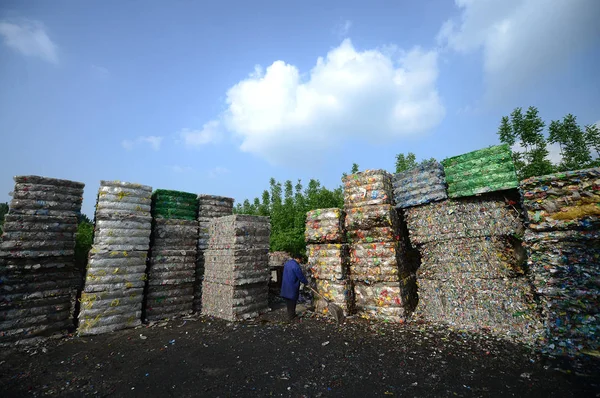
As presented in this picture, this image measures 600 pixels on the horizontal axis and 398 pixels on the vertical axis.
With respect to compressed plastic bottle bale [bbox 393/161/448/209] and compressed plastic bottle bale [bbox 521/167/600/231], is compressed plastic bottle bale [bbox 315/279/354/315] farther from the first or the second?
compressed plastic bottle bale [bbox 521/167/600/231]

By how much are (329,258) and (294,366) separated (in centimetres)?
310

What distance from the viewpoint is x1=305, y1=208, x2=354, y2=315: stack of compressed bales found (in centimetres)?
652

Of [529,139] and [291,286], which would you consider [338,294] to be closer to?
[291,286]

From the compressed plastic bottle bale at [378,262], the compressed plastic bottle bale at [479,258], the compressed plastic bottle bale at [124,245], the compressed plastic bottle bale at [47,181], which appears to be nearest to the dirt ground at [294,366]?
the compressed plastic bottle bale at [378,262]

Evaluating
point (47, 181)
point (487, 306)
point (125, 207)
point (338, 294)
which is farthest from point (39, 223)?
point (487, 306)

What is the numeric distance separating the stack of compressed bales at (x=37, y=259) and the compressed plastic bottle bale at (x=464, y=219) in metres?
8.23

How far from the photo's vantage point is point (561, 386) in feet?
10.4

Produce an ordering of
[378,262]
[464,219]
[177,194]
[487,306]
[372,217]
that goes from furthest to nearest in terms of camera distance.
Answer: [177,194] → [372,217] → [378,262] → [464,219] → [487,306]

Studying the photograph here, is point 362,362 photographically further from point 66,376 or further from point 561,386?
point 66,376

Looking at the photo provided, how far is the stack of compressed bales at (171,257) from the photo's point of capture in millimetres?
6715

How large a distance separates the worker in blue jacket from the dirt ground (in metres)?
0.90

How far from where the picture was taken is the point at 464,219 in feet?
18.4

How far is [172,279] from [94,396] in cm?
370

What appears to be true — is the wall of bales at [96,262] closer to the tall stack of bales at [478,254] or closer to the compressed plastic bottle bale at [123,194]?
the compressed plastic bottle bale at [123,194]
